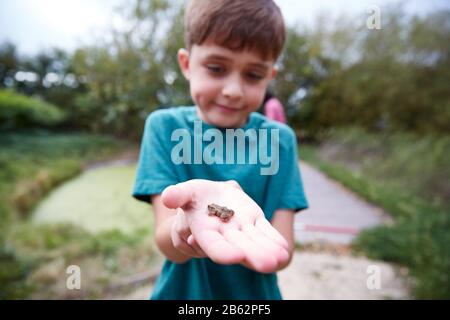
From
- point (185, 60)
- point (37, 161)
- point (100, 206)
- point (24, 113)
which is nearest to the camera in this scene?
point (185, 60)

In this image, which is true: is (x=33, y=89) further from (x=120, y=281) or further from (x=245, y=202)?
(x=245, y=202)

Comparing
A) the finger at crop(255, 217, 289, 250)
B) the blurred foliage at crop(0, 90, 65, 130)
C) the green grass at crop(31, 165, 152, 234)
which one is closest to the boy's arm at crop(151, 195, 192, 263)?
the finger at crop(255, 217, 289, 250)

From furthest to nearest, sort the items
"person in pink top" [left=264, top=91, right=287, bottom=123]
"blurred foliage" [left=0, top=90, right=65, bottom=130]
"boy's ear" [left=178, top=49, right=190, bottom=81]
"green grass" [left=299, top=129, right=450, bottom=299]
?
"blurred foliage" [left=0, top=90, right=65, bottom=130] < "green grass" [left=299, top=129, right=450, bottom=299] < "person in pink top" [left=264, top=91, right=287, bottom=123] < "boy's ear" [left=178, top=49, right=190, bottom=81]

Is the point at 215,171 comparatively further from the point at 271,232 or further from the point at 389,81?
the point at 389,81

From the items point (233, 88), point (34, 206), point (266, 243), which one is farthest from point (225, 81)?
point (34, 206)

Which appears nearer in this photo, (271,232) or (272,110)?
(271,232)

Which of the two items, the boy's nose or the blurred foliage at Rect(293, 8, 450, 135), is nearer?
the boy's nose

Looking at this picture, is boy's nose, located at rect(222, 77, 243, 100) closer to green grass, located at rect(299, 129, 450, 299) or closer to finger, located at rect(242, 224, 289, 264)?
finger, located at rect(242, 224, 289, 264)
